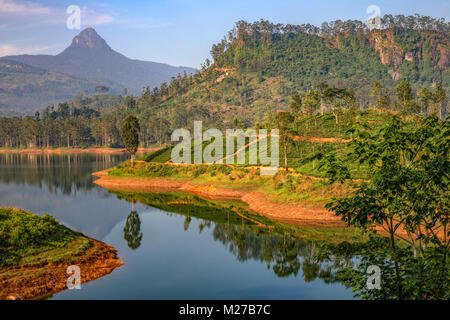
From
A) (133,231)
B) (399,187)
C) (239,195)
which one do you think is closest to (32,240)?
(133,231)

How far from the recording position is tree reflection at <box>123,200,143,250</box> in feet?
146

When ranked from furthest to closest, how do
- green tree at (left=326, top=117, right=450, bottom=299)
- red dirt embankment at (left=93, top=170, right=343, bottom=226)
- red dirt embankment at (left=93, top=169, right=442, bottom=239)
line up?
red dirt embankment at (left=93, top=170, right=343, bottom=226) → red dirt embankment at (left=93, top=169, right=442, bottom=239) → green tree at (left=326, top=117, right=450, bottom=299)

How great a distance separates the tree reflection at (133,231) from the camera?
44.6 metres

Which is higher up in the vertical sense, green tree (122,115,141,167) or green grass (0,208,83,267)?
green tree (122,115,141,167)

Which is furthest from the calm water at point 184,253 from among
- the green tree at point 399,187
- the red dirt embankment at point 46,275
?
the green tree at point 399,187

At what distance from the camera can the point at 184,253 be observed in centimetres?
4028

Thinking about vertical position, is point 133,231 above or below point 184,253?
below

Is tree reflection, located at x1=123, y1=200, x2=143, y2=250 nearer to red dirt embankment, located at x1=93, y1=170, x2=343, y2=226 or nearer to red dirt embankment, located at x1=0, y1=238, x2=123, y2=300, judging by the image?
red dirt embankment, located at x1=0, y1=238, x2=123, y2=300

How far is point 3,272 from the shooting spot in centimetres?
3000

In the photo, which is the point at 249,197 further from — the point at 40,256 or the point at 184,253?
the point at 40,256

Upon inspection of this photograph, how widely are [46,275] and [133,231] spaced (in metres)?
20.8

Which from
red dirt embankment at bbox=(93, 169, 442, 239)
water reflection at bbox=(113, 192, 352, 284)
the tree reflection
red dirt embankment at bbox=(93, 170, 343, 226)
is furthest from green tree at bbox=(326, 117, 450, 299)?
red dirt embankment at bbox=(93, 170, 343, 226)
